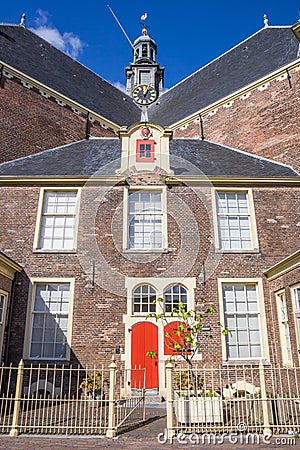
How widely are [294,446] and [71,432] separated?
374cm

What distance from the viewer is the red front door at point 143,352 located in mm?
10977

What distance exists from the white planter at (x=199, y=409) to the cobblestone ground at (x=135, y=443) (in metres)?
0.48

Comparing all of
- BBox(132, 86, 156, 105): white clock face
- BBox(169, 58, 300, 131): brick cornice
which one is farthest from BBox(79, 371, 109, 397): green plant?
BBox(132, 86, 156, 105): white clock face

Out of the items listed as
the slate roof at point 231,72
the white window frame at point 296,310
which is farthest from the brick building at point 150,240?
the slate roof at point 231,72

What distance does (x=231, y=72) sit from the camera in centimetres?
2128

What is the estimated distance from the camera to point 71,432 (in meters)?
6.62

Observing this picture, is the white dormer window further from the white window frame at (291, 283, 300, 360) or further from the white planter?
the white window frame at (291, 283, 300, 360)

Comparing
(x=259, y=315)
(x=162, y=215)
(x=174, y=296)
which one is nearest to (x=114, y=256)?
(x=162, y=215)

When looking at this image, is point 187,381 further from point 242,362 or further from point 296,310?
point 296,310

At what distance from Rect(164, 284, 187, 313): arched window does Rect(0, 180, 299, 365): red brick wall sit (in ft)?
1.48

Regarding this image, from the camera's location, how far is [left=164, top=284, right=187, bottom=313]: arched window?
11.7m

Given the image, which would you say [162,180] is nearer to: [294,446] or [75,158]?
[75,158]

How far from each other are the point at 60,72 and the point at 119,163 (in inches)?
436

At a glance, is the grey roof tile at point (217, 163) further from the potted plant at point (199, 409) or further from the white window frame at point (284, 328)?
the potted plant at point (199, 409)
